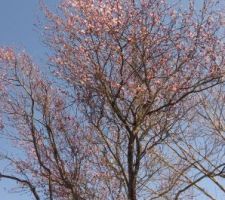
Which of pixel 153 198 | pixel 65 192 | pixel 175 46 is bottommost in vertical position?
pixel 153 198

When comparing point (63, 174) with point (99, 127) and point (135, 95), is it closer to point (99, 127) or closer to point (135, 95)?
point (99, 127)

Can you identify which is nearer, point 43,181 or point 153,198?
point 153,198

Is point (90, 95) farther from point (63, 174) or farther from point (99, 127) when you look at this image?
point (63, 174)

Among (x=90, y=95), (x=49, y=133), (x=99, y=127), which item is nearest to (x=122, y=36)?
(x=90, y=95)

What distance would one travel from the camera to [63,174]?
9.01 m

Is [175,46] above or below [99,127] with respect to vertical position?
above

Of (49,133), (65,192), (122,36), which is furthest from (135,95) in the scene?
(65,192)

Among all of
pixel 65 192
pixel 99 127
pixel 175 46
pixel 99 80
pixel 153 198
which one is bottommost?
pixel 153 198

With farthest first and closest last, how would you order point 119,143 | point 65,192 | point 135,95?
point 65,192 < point 119,143 < point 135,95

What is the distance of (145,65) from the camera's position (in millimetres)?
8656

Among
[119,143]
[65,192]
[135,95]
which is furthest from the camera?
[65,192]

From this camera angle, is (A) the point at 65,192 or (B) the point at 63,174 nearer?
(B) the point at 63,174

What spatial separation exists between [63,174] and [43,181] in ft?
5.80

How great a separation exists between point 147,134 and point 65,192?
2.65 meters
